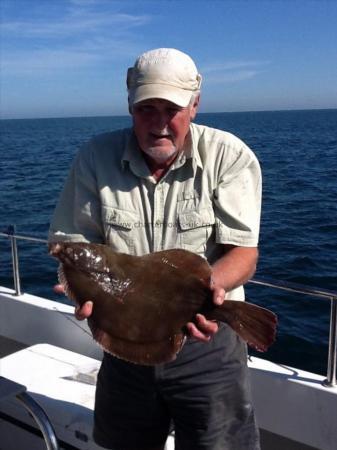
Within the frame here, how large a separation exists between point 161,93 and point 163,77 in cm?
9

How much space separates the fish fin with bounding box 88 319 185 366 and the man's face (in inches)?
35.5

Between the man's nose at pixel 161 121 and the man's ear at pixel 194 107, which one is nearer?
the man's nose at pixel 161 121

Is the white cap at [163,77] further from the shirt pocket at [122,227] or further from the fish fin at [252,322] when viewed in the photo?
the fish fin at [252,322]

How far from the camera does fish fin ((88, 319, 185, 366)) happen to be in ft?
8.36

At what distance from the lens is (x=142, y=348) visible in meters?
2.59

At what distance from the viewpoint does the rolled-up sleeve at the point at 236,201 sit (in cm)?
272

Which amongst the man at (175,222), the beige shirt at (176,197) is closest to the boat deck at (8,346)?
the man at (175,222)

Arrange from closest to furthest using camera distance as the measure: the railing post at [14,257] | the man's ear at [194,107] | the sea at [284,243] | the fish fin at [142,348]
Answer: the fish fin at [142,348], the man's ear at [194,107], the railing post at [14,257], the sea at [284,243]

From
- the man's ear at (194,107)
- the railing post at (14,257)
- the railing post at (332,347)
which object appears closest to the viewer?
the man's ear at (194,107)

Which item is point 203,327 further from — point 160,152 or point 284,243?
point 284,243

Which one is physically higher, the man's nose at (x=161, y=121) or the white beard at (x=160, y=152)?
the man's nose at (x=161, y=121)

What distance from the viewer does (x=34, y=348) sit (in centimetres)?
471

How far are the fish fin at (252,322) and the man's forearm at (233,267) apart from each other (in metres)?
0.15

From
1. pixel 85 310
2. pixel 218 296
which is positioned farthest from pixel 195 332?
pixel 85 310
